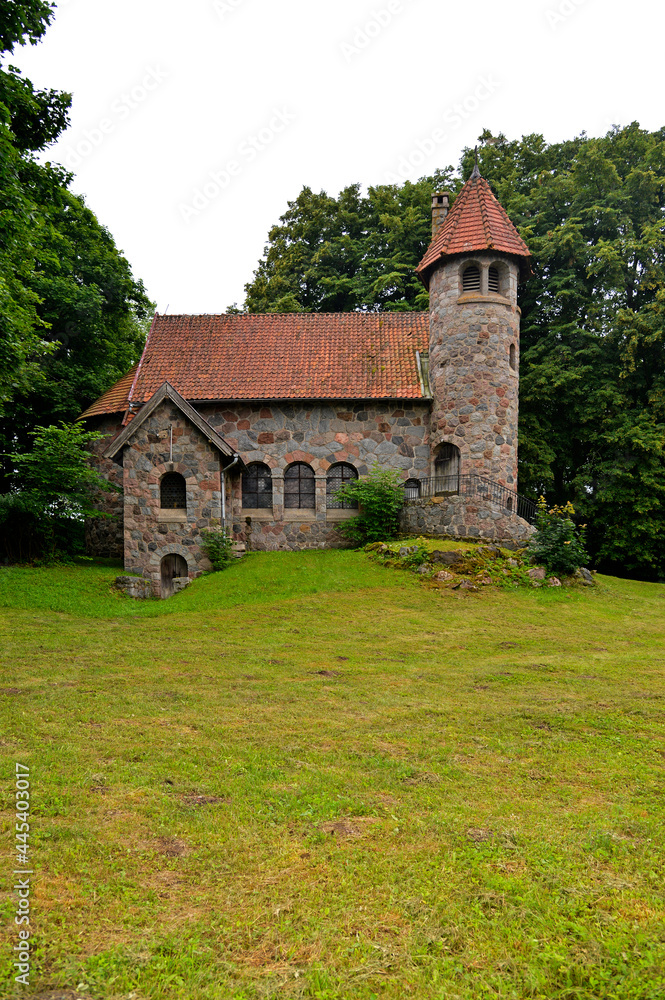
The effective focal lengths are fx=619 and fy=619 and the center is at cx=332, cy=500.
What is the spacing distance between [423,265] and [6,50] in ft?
42.7

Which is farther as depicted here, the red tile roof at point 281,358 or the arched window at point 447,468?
the red tile roof at point 281,358

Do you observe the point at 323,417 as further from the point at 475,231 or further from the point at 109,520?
the point at 109,520

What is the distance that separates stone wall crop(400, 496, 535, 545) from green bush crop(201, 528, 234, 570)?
19.2 feet

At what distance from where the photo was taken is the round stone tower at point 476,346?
61.8 ft

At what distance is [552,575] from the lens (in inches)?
632

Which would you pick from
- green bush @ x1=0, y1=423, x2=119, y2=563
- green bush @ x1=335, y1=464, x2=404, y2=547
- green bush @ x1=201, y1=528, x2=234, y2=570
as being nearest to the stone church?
green bush @ x1=201, y1=528, x2=234, y2=570

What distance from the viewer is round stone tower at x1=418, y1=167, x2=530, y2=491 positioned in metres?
18.8

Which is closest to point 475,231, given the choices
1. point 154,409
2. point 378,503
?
point 378,503

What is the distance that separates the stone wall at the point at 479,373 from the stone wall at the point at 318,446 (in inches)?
44.5

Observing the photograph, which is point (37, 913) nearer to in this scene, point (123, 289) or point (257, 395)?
point (257, 395)

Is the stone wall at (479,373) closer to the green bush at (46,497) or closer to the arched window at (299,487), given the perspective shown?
the arched window at (299,487)

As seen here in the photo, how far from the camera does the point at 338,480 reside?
20.5m

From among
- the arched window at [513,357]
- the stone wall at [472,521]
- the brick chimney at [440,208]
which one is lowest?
the stone wall at [472,521]

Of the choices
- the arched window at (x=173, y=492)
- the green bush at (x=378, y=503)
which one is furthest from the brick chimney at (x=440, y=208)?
the arched window at (x=173, y=492)
